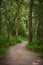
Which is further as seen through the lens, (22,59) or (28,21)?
(28,21)

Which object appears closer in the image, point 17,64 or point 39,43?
point 17,64

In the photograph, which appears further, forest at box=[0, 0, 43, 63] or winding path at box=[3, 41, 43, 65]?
forest at box=[0, 0, 43, 63]

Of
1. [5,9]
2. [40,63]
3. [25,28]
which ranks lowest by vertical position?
[25,28]

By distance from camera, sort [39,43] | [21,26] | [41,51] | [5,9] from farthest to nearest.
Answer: [21,26]
[5,9]
[39,43]
[41,51]

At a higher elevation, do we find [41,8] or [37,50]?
[41,8]

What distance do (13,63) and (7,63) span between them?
35 centimetres

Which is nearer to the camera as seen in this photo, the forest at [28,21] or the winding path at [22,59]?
the winding path at [22,59]

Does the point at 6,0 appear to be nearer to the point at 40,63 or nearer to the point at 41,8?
the point at 41,8

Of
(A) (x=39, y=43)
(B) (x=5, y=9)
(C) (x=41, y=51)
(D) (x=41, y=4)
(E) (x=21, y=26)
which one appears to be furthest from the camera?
(E) (x=21, y=26)

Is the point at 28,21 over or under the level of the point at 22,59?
over

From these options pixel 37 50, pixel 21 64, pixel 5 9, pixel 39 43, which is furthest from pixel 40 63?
pixel 5 9

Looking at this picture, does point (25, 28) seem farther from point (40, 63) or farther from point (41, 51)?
point (40, 63)

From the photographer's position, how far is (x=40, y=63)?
12844mm

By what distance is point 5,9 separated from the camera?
27.3 metres
